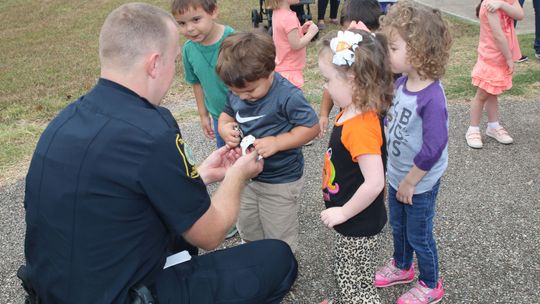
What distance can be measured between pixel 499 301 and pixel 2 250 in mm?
3106

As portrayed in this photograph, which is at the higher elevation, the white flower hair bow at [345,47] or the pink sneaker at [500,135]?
the white flower hair bow at [345,47]

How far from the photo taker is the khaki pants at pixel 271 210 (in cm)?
266

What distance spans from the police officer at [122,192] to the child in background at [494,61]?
121 inches

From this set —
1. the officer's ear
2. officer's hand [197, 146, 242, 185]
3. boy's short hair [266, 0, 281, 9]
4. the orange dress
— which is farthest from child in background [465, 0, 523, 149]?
the officer's ear

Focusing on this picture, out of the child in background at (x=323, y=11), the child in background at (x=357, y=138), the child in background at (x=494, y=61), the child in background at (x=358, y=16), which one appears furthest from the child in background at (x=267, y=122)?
the child in background at (x=323, y=11)

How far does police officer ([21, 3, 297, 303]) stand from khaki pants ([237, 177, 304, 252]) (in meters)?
0.68

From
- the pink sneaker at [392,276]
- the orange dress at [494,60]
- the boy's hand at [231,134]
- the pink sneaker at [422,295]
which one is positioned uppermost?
the boy's hand at [231,134]

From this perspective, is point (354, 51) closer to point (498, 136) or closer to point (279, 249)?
point (279, 249)

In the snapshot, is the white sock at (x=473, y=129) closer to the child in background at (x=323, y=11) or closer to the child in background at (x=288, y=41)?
the child in background at (x=288, y=41)

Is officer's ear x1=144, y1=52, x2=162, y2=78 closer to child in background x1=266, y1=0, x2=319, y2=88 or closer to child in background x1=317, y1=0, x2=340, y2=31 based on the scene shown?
child in background x1=266, y1=0, x2=319, y2=88

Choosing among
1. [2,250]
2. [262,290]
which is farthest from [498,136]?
[2,250]

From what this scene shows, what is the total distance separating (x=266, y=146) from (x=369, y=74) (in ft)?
2.11

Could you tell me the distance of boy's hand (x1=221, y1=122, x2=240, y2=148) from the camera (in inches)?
102

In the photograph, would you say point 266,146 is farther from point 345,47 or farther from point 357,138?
point 345,47
